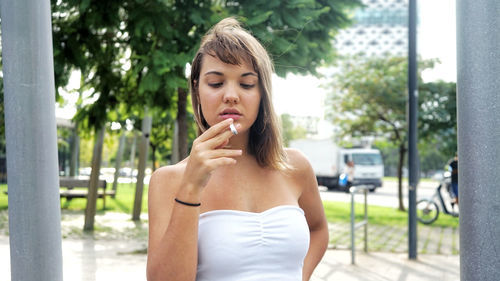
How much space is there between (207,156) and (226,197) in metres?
0.32

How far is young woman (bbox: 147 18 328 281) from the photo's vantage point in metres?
1.42

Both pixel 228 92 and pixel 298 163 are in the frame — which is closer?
pixel 228 92

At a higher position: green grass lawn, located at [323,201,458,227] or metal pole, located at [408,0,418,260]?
metal pole, located at [408,0,418,260]

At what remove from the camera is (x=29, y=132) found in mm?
2426

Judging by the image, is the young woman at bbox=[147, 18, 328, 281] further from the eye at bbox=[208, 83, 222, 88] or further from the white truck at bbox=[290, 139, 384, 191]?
the white truck at bbox=[290, 139, 384, 191]

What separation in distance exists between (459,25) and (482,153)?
41 cm

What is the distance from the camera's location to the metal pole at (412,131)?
7.99 m

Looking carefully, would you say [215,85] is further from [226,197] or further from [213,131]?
[226,197]

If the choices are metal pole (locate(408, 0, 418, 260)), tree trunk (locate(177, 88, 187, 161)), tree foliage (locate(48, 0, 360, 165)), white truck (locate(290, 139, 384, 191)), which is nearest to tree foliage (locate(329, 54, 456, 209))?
Answer: metal pole (locate(408, 0, 418, 260))

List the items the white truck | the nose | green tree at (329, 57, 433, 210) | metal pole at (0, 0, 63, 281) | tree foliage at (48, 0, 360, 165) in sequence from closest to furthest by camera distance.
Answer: the nose
metal pole at (0, 0, 63, 281)
tree foliage at (48, 0, 360, 165)
green tree at (329, 57, 433, 210)
the white truck

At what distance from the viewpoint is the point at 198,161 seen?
1.38 meters

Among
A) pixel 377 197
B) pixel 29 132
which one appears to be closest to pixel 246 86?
pixel 29 132

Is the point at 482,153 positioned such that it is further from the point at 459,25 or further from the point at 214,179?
the point at 214,179

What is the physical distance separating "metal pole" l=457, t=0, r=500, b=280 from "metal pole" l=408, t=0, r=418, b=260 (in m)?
6.60
